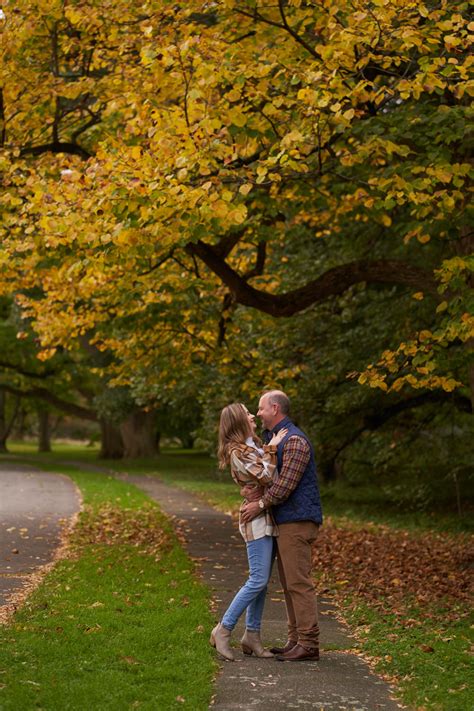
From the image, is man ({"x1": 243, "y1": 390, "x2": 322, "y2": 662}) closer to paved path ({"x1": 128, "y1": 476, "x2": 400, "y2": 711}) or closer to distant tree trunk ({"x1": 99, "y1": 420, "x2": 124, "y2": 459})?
paved path ({"x1": 128, "y1": 476, "x2": 400, "y2": 711})

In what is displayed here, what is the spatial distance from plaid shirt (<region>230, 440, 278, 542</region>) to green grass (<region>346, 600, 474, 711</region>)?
1.27 m

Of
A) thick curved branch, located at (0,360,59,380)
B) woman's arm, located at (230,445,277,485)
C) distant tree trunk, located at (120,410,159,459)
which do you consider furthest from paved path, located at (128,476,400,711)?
thick curved branch, located at (0,360,59,380)

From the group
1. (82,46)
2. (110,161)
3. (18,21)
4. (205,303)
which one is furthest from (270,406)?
(205,303)

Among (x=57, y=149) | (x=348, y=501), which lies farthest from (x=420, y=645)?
(x=348, y=501)

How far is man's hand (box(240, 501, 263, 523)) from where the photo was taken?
22.4 ft

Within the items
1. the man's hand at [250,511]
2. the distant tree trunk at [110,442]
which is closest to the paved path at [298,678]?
the man's hand at [250,511]

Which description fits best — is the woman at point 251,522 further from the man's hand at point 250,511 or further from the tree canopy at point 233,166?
the tree canopy at point 233,166

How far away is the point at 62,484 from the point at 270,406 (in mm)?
19446

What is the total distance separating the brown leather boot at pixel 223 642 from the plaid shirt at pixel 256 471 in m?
0.66

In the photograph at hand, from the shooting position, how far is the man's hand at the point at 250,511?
6.82 meters

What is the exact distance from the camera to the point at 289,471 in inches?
267

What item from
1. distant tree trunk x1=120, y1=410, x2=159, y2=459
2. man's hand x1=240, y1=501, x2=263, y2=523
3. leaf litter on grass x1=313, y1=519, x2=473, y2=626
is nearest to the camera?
man's hand x1=240, y1=501, x2=263, y2=523

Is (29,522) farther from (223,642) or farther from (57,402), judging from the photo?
(57,402)

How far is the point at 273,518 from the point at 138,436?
34.4m
